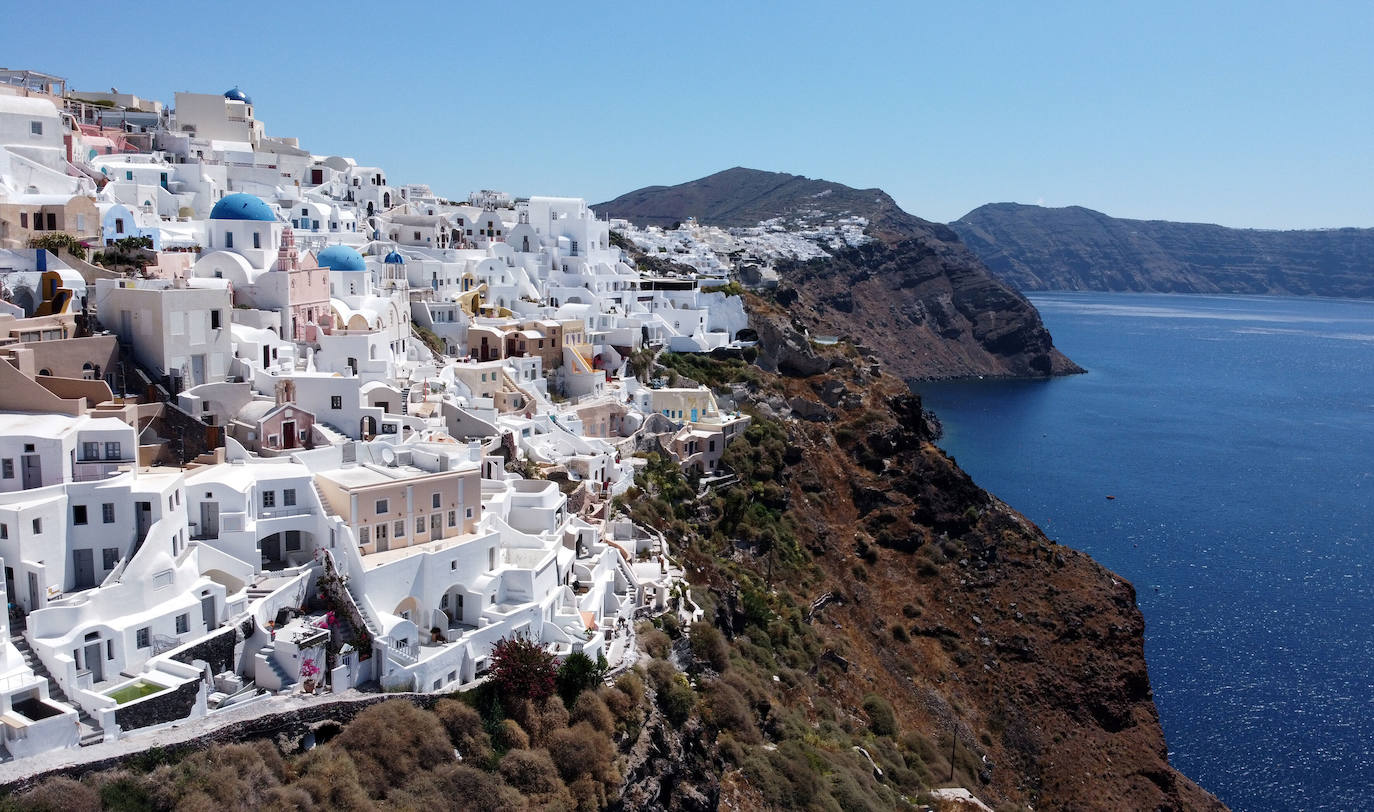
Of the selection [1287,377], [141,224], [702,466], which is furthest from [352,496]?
[1287,377]

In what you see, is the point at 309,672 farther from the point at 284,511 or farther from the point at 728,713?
the point at 728,713

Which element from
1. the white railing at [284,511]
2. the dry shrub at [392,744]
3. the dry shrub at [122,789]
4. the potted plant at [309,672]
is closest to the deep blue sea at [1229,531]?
the dry shrub at [392,744]

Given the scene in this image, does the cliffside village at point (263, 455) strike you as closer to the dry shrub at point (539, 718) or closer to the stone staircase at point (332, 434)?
the stone staircase at point (332, 434)

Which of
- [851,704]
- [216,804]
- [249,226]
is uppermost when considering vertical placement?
[249,226]

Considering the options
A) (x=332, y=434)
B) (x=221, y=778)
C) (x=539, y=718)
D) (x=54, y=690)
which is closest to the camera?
(x=221, y=778)

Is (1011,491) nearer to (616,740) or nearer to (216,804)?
(616,740)

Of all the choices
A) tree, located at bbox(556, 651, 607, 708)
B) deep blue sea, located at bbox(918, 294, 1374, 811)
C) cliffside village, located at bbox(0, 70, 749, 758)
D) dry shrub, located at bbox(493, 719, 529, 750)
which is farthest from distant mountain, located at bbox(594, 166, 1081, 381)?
dry shrub, located at bbox(493, 719, 529, 750)

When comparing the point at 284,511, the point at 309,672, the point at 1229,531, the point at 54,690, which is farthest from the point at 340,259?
the point at 1229,531
